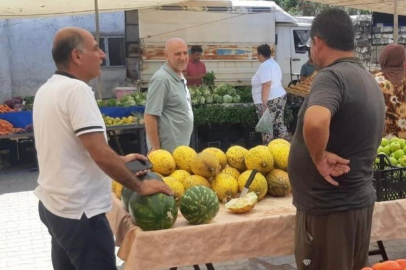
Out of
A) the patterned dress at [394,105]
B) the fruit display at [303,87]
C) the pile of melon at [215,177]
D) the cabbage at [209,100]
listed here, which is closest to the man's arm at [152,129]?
the pile of melon at [215,177]

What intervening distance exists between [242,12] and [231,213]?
9439 millimetres

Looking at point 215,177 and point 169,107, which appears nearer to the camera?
point 215,177

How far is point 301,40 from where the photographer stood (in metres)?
13.0

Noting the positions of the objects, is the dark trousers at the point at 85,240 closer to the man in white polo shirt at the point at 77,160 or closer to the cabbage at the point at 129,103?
the man in white polo shirt at the point at 77,160

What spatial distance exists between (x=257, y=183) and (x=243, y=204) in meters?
0.23

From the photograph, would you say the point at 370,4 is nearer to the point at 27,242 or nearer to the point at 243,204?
the point at 27,242

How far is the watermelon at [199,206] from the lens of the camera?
263 centimetres

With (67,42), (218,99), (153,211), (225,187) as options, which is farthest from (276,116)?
(67,42)

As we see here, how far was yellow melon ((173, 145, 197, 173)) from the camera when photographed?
3.16 metres

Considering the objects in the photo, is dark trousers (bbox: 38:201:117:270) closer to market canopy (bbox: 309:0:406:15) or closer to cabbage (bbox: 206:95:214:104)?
cabbage (bbox: 206:95:214:104)

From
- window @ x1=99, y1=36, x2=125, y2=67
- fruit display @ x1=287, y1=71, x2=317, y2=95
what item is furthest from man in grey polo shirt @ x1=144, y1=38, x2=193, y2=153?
window @ x1=99, y1=36, x2=125, y2=67

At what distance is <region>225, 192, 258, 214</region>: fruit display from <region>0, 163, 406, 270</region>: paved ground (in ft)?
2.72

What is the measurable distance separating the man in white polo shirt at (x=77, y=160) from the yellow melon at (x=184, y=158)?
608mm

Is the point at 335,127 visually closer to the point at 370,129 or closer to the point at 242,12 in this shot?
the point at 370,129
